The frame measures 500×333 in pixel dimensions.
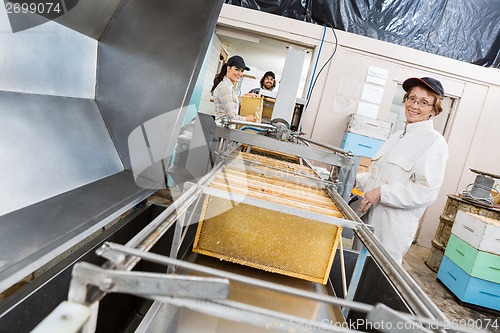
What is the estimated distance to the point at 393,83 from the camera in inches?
148

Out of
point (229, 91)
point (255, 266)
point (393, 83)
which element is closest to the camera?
point (255, 266)

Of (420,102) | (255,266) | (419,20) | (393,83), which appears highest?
(419,20)

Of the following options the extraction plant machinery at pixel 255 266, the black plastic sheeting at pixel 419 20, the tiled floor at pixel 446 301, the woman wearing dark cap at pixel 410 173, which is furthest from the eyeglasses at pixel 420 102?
the black plastic sheeting at pixel 419 20

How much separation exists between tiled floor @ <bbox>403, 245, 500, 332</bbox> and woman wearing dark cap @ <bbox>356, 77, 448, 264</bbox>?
96 cm

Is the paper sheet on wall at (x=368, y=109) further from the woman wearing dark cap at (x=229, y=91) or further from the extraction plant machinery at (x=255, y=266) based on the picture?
the extraction plant machinery at (x=255, y=266)

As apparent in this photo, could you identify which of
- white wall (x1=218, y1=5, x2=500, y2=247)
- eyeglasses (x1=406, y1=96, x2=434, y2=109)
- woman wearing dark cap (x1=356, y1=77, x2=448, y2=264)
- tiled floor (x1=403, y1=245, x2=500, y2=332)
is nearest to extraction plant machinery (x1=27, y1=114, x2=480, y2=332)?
woman wearing dark cap (x1=356, y1=77, x2=448, y2=264)

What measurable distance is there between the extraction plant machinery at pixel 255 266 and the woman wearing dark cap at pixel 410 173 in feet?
1.01

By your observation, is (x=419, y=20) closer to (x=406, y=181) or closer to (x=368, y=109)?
(x=368, y=109)

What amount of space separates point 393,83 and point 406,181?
254 centimetres

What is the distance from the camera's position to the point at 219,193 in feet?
3.18

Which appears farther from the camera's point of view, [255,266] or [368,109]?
[368,109]

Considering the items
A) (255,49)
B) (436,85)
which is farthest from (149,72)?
(255,49)

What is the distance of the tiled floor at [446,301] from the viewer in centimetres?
243

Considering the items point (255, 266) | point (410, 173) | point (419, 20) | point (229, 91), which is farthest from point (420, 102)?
point (419, 20)
